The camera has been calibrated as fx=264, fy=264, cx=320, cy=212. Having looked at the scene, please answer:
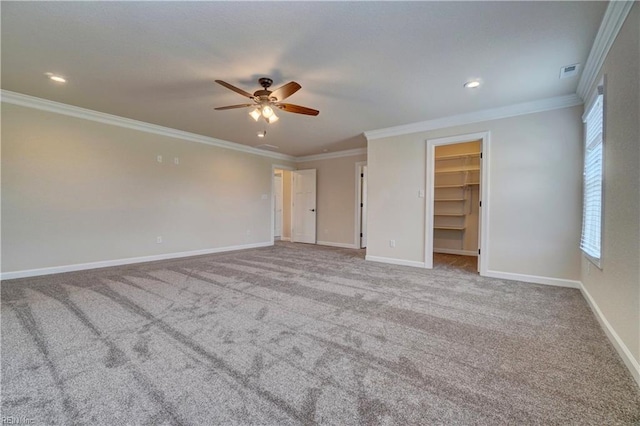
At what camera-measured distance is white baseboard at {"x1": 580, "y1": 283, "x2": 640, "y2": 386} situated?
1613 millimetres

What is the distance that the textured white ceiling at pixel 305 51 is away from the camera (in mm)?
1966

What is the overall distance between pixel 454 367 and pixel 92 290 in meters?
3.86

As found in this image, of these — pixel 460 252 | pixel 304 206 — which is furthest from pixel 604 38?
pixel 304 206

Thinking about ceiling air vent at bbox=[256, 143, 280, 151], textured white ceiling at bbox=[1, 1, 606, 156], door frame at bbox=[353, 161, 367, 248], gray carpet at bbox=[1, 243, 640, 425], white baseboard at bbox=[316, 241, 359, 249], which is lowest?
gray carpet at bbox=[1, 243, 640, 425]

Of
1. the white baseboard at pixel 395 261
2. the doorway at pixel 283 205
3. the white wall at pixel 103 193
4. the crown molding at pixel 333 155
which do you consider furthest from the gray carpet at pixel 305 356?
the doorway at pixel 283 205

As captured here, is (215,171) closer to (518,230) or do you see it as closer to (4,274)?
(4,274)

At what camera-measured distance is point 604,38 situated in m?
2.14

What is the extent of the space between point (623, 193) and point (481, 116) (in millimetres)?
2495

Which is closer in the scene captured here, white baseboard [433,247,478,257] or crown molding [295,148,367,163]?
white baseboard [433,247,478,257]

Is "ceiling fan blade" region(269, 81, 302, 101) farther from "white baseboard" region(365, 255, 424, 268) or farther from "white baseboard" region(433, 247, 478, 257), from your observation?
"white baseboard" region(433, 247, 478, 257)

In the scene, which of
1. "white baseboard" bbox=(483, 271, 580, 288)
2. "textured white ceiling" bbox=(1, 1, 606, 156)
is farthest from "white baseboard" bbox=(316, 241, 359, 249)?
"textured white ceiling" bbox=(1, 1, 606, 156)

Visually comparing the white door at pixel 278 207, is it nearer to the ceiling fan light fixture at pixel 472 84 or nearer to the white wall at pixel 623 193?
the ceiling fan light fixture at pixel 472 84

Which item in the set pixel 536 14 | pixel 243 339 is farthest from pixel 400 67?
pixel 243 339

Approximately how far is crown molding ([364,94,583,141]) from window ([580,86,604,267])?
1.53 ft
